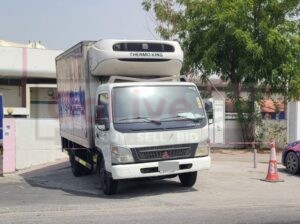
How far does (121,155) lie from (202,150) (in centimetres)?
173

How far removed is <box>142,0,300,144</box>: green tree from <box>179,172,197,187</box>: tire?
28.8 feet

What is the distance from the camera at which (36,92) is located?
3653 cm

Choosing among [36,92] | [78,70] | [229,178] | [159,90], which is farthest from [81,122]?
[36,92]

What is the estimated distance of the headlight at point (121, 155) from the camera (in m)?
10.6

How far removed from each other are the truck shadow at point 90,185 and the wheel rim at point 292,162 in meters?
3.27

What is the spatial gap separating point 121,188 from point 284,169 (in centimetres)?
545

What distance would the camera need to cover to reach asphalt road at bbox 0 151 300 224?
345 inches

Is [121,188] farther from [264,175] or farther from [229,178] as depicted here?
[264,175]

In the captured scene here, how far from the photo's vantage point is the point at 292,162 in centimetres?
1450

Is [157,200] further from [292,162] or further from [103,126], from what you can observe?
[292,162]

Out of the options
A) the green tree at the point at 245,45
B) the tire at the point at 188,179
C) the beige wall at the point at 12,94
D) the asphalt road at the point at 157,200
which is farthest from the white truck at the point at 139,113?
the beige wall at the point at 12,94

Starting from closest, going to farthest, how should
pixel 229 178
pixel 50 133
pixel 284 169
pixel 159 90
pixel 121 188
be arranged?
1. pixel 159 90
2. pixel 121 188
3. pixel 229 178
4. pixel 284 169
5. pixel 50 133

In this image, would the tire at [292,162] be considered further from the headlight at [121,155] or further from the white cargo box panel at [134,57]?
the headlight at [121,155]

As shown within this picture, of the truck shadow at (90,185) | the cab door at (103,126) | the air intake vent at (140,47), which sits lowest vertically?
the truck shadow at (90,185)
